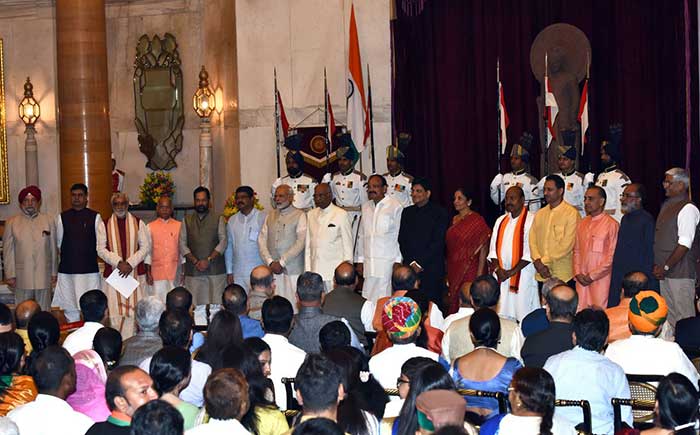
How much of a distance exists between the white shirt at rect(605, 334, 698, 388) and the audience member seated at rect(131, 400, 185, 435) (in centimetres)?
310

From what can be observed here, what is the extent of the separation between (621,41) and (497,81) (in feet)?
5.16

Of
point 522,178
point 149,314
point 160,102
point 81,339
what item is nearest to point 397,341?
point 149,314

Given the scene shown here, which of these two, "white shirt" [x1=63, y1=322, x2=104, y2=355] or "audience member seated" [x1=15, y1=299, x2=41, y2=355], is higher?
"audience member seated" [x1=15, y1=299, x2=41, y2=355]

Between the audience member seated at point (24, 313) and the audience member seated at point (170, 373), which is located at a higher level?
the audience member seated at point (24, 313)

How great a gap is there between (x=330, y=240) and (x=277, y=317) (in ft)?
15.4

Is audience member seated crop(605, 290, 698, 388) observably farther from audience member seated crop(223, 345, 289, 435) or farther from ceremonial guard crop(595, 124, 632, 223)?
ceremonial guard crop(595, 124, 632, 223)

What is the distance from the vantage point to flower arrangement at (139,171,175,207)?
16.9 m

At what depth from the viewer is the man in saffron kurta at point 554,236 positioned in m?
10.3

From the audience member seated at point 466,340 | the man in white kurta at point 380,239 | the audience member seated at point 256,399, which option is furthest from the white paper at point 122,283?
the audience member seated at point 256,399

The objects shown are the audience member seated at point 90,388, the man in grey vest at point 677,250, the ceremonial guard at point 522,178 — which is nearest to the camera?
the audience member seated at point 90,388

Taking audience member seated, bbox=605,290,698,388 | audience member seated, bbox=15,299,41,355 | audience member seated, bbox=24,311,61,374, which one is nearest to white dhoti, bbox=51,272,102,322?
audience member seated, bbox=15,299,41,355

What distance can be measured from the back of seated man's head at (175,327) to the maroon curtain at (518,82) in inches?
317

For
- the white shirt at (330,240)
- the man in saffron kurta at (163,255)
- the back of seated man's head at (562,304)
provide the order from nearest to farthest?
the back of seated man's head at (562,304)
the white shirt at (330,240)
the man in saffron kurta at (163,255)

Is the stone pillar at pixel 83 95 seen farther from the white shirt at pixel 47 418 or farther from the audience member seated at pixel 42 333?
the white shirt at pixel 47 418
